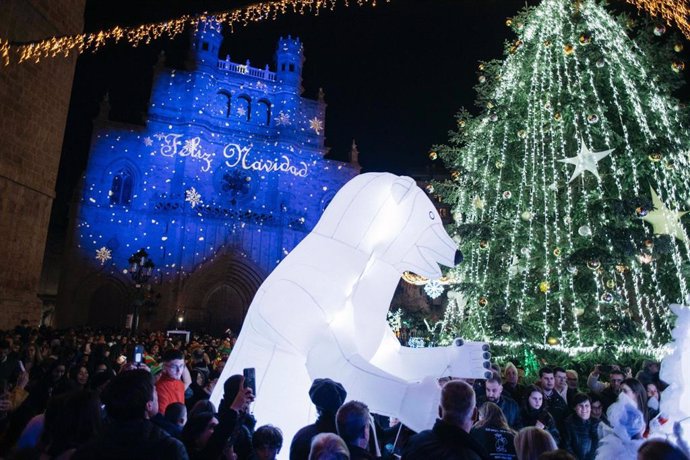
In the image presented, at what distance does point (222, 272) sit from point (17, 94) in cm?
1429

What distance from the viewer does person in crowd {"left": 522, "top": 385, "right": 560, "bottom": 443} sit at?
4.71m

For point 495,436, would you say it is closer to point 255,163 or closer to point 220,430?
point 220,430

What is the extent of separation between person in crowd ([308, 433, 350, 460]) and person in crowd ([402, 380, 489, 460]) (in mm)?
374

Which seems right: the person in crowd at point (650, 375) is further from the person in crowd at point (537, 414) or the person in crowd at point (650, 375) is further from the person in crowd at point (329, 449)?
the person in crowd at point (329, 449)

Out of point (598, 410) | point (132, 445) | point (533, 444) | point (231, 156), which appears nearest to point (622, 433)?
point (533, 444)

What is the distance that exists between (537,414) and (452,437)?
2.98 m

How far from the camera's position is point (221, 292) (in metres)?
27.5

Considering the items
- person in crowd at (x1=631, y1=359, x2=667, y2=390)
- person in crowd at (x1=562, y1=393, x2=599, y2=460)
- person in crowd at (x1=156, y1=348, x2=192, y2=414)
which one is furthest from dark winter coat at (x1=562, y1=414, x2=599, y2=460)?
person in crowd at (x1=156, y1=348, x2=192, y2=414)

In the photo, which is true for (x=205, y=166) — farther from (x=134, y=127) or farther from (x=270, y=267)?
(x=270, y=267)

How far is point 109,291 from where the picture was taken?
24969 millimetres

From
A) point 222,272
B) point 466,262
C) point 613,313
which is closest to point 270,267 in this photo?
point 222,272

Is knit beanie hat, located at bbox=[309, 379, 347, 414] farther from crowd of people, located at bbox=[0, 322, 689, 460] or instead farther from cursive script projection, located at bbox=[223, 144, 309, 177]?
cursive script projection, located at bbox=[223, 144, 309, 177]

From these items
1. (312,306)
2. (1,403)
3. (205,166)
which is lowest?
(1,403)

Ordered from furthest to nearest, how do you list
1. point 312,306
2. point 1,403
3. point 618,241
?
point 618,241 → point 1,403 → point 312,306
